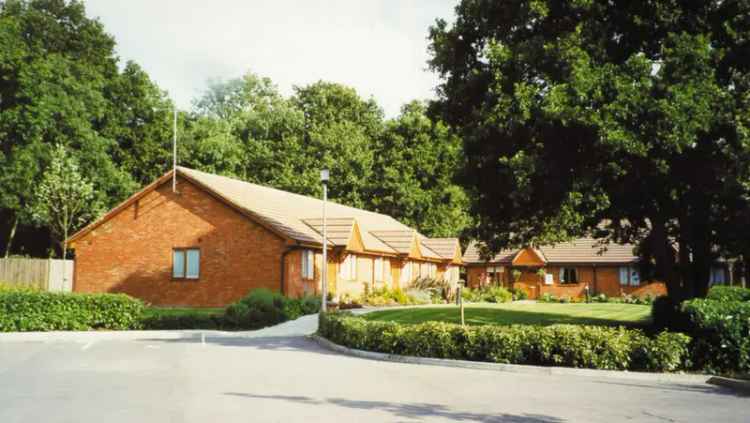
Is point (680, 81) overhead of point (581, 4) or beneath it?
beneath

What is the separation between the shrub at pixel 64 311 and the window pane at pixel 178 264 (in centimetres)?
734

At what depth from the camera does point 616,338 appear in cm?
1456

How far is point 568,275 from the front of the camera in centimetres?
5097

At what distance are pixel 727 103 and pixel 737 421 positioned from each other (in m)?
9.42

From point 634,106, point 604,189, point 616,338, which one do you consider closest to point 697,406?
point 616,338

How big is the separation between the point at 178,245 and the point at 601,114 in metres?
22.1

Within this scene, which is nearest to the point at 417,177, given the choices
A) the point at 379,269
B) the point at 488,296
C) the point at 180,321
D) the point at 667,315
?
the point at 488,296

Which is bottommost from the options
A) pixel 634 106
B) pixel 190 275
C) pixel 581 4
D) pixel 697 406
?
pixel 697 406

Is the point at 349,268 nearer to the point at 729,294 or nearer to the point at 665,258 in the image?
the point at 665,258

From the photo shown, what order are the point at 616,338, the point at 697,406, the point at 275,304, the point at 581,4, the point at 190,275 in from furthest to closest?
the point at 190,275 → the point at 275,304 → the point at 581,4 → the point at 616,338 → the point at 697,406

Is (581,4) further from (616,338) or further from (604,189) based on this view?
(616,338)

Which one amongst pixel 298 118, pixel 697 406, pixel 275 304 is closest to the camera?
pixel 697 406

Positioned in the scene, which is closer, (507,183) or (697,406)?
(697,406)

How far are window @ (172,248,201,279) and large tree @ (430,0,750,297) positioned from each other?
611 inches
